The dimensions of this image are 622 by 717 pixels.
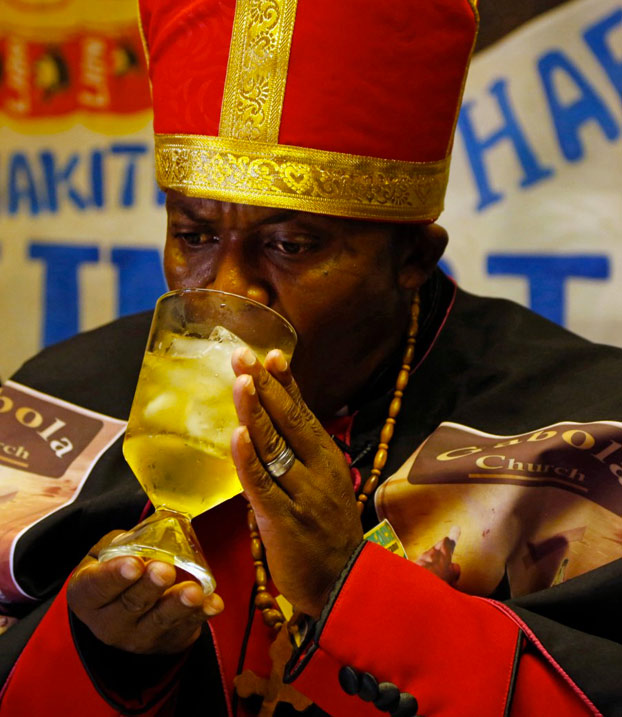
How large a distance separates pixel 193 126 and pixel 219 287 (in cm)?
26

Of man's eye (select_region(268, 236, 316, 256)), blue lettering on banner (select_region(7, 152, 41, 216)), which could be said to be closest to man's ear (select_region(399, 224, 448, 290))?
man's eye (select_region(268, 236, 316, 256))

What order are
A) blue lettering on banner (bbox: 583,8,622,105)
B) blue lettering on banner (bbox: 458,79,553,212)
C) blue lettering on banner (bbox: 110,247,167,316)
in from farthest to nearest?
blue lettering on banner (bbox: 110,247,167,316), blue lettering on banner (bbox: 458,79,553,212), blue lettering on banner (bbox: 583,8,622,105)

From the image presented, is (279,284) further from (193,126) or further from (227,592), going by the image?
(227,592)

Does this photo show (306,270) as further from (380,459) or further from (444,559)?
(444,559)

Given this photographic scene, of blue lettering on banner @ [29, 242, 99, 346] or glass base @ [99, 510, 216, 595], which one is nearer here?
glass base @ [99, 510, 216, 595]

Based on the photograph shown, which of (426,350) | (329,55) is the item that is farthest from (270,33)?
(426,350)

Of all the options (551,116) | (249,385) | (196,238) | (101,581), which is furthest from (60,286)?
(249,385)

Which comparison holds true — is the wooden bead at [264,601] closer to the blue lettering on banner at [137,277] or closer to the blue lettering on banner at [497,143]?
the blue lettering on banner at [497,143]

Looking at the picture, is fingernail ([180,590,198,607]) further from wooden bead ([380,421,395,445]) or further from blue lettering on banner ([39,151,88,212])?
blue lettering on banner ([39,151,88,212])

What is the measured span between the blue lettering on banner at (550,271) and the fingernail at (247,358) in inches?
61.8

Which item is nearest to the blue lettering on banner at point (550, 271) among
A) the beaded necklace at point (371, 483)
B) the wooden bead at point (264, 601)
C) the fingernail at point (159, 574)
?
the beaded necklace at point (371, 483)

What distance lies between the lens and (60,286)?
3047 mm

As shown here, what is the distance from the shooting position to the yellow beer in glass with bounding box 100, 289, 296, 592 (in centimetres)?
108

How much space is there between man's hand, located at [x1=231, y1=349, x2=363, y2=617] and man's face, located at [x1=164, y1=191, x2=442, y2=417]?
1.20 feet
